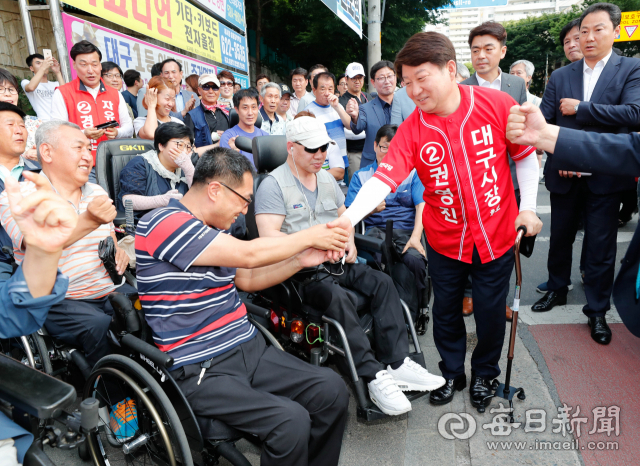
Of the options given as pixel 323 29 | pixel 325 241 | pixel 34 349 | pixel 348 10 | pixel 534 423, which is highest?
Answer: pixel 323 29

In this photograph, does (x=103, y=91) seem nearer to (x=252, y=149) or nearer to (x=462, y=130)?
A: (x=252, y=149)

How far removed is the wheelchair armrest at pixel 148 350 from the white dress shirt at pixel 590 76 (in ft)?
10.4

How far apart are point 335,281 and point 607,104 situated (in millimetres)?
2208

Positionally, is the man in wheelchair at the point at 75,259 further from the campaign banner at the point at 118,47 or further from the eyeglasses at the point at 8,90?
the campaign banner at the point at 118,47

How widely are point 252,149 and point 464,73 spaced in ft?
12.6

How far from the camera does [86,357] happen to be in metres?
2.31

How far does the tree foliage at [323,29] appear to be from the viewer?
18906mm

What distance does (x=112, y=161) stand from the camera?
3.49m

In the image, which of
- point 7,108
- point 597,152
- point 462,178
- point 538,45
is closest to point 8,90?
point 7,108

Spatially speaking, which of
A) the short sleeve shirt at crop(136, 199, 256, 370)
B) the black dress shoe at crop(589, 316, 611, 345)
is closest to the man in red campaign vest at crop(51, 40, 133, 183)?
the short sleeve shirt at crop(136, 199, 256, 370)

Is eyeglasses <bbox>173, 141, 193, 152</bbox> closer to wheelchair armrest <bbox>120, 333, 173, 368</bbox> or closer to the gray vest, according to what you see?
the gray vest

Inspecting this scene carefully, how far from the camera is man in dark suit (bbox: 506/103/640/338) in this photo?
169cm

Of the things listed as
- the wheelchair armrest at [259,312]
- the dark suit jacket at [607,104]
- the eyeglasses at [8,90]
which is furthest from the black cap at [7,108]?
the dark suit jacket at [607,104]

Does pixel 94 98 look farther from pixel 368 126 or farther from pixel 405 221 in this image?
pixel 405 221
